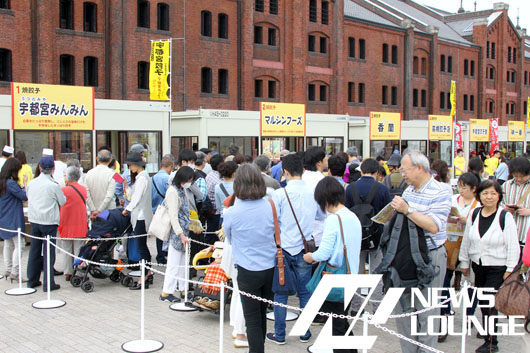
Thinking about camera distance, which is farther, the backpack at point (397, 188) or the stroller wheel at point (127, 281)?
the stroller wheel at point (127, 281)

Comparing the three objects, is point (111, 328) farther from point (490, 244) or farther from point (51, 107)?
point (51, 107)

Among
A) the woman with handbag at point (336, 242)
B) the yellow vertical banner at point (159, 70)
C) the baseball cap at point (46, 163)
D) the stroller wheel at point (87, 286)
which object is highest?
the yellow vertical banner at point (159, 70)

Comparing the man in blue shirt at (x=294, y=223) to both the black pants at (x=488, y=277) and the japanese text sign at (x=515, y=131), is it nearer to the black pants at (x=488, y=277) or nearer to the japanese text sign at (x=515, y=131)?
the black pants at (x=488, y=277)

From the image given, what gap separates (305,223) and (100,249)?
3985 millimetres

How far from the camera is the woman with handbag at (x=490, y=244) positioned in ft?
19.8

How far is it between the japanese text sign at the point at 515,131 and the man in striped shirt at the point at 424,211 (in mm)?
31272

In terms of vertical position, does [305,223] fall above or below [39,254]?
above

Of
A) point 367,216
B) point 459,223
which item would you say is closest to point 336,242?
point 367,216

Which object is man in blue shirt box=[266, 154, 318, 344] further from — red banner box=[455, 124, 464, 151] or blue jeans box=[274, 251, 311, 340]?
red banner box=[455, 124, 464, 151]

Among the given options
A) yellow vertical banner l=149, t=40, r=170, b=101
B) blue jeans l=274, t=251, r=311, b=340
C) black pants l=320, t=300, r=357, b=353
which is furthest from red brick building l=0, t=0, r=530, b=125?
black pants l=320, t=300, r=357, b=353

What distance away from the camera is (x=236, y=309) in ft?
21.5

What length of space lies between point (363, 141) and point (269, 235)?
21.1 metres

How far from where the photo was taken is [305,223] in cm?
653

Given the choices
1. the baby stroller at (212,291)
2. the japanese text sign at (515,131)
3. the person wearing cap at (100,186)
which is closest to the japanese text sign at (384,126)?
the japanese text sign at (515,131)
